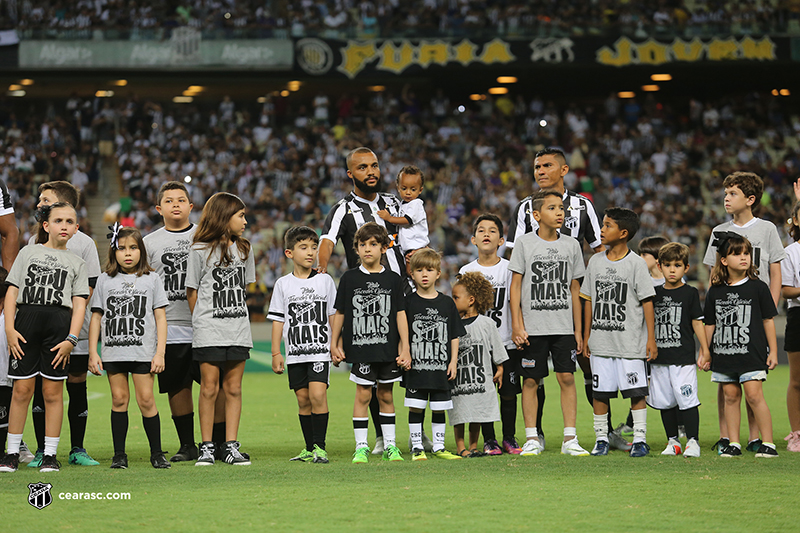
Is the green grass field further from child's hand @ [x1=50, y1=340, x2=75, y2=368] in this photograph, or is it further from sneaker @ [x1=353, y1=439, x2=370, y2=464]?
child's hand @ [x1=50, y1=340, x2=75, y2=368]

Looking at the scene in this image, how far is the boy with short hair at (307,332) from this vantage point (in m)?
6.83

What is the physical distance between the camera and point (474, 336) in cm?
720

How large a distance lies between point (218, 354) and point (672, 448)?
355 centimetres

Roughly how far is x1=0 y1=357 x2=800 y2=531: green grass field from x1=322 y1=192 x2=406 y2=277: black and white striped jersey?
1629mm

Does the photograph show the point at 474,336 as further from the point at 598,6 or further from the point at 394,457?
the point at 598,6

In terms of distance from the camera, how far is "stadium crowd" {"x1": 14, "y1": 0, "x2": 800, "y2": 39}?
87.5ft

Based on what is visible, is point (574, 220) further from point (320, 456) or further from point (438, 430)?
point (320, 456)

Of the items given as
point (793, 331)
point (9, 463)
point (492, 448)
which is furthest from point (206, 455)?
point (793, 331)

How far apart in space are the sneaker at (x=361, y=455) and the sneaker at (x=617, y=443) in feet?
6.86

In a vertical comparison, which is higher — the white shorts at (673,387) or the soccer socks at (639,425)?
the white shorts at (673,387)

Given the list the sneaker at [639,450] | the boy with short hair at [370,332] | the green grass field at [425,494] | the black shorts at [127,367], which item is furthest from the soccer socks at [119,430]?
the sneaker at [639,450]

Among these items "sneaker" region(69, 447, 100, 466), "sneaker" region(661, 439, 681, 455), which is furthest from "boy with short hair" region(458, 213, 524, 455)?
"sneaker" region(69, 447, 100, 466)

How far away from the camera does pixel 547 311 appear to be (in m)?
7.16

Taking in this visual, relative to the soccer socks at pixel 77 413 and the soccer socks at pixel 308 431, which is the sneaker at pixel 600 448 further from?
the soccer socks at pixel 77 413
